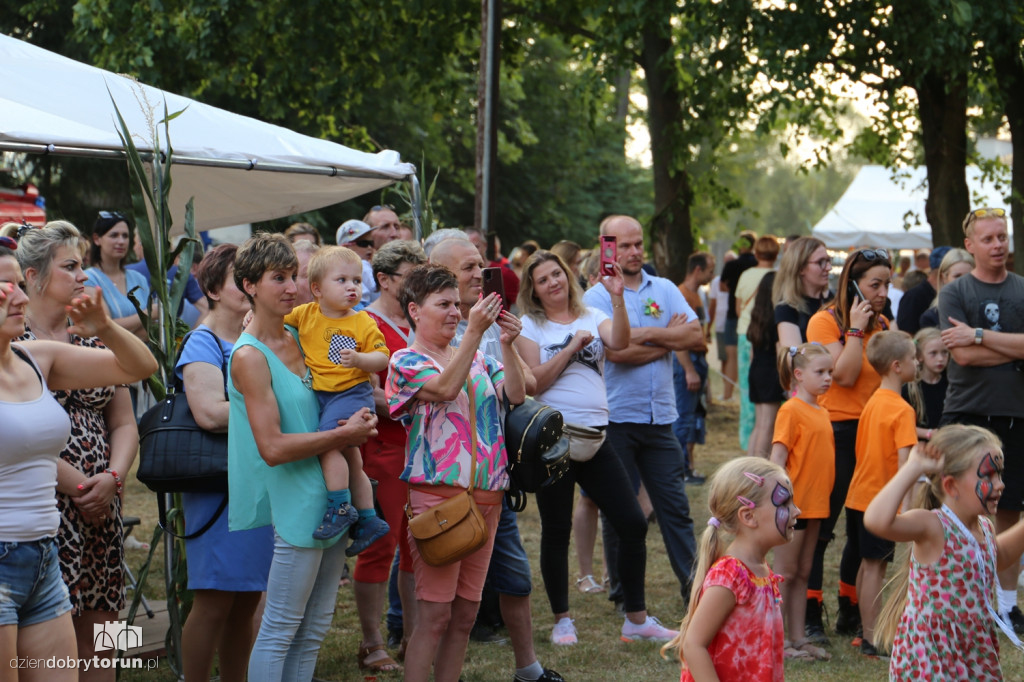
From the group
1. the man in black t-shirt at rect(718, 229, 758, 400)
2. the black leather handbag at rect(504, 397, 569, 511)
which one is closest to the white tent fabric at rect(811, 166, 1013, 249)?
the man in black t-shirt at rect(718, 229, 758, 400)

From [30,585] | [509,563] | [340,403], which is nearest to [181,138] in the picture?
[340,403]

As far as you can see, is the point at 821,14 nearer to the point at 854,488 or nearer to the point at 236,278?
the point at 854,488

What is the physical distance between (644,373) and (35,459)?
3.46 m

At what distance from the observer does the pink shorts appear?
4180 mm

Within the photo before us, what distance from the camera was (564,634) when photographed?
5605 millimetres

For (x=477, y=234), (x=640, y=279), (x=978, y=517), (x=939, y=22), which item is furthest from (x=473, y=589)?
(x=939, y=22)

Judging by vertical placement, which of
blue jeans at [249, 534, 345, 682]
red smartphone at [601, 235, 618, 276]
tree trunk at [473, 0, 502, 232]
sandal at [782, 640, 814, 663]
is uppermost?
tree trunk at [473, 0, 502, 232]

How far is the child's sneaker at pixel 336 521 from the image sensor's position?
3797 millimetres

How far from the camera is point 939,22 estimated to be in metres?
9.63

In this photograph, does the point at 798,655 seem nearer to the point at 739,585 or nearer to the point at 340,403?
the point at 739,585

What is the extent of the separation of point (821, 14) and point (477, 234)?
4829 millimetres

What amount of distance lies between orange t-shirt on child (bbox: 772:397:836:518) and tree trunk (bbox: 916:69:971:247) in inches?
244

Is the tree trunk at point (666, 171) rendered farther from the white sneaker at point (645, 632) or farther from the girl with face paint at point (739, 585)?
the girl with face paint at point (739, 585)

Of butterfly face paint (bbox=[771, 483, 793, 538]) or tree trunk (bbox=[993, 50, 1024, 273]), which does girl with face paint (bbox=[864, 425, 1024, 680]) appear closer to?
butterfly face paint (bbox=[771, 483, 793, 538])
